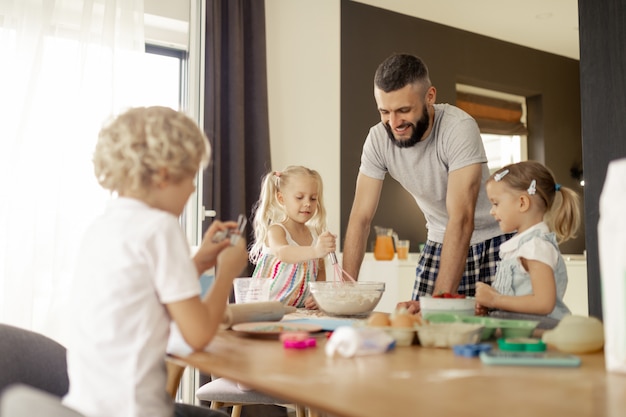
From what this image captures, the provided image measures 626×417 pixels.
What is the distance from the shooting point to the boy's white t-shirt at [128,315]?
3.53ft

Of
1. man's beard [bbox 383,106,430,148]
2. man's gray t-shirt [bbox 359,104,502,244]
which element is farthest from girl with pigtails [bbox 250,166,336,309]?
man's beard [bbox 383,106,430,148]

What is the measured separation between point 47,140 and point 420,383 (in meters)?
2.65

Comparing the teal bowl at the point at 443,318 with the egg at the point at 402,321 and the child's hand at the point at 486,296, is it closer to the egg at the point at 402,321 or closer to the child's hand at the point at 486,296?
the egg at the point at 402,321

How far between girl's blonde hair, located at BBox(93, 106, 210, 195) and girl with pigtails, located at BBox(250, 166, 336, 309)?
1093 mm

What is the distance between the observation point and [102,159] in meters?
1.21

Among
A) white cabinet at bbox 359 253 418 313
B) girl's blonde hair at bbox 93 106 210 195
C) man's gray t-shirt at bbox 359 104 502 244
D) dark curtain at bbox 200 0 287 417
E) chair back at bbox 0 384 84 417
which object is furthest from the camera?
white cabinet at bbox 359 253 418 313

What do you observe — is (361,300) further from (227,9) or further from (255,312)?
(227,9)

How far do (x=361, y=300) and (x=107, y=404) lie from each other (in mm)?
837

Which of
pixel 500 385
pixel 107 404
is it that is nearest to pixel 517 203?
pixel 500 385

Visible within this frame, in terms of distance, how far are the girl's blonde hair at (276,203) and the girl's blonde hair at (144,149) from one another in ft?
5.05

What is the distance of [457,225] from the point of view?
7.20ft

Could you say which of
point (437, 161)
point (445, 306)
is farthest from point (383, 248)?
point (445, 306)

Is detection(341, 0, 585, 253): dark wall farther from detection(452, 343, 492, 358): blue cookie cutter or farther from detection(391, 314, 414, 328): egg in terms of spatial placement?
detection(452, 343, 492, 358): blue cookie cutter

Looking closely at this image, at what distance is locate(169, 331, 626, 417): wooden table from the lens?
2.45 ft
